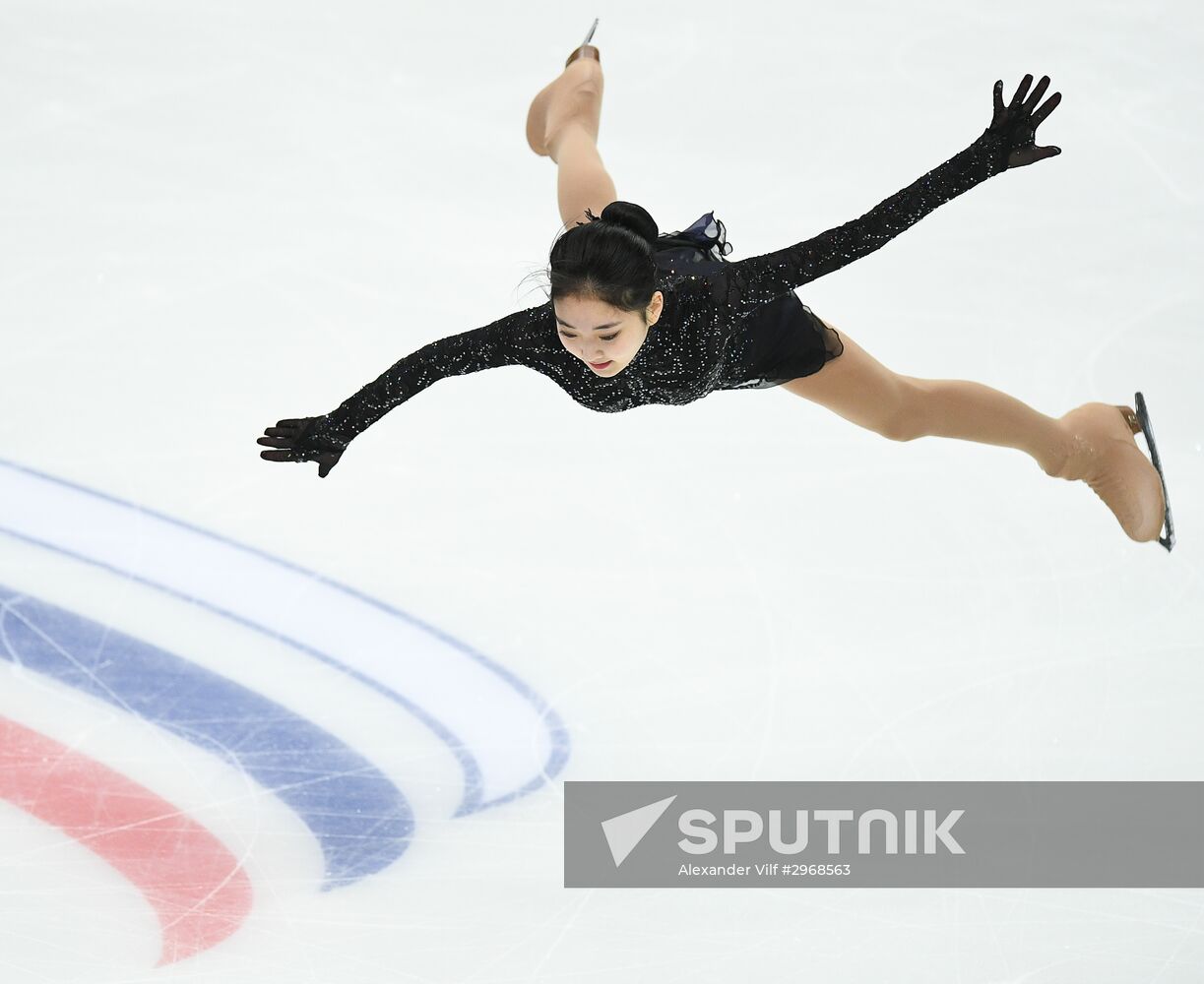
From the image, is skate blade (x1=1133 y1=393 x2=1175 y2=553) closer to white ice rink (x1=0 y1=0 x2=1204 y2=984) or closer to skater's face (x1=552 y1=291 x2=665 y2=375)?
white ice rink (x1=0 y1=0 x2=1204 y2=984)

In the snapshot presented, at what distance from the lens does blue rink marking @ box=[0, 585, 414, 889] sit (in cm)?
303

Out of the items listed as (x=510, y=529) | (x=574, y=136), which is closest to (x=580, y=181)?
(x=574, y=136)

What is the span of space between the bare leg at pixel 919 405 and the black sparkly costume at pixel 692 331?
0.57ft

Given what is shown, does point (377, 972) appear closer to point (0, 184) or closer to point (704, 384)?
point (704, 384)

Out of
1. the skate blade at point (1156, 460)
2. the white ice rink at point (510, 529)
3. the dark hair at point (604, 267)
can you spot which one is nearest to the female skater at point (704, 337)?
the dark hair at point (604, 267)

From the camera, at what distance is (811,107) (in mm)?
5117

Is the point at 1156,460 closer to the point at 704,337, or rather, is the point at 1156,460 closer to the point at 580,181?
the point at 704,337

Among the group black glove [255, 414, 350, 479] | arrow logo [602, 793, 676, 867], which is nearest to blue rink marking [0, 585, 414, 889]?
arrow logo [602, 793, 676, 867]

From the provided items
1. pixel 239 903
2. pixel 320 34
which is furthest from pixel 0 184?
pixel 239 903

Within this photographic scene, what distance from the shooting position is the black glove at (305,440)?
98.7 inches

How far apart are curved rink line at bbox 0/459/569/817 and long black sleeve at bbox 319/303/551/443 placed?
96 cm

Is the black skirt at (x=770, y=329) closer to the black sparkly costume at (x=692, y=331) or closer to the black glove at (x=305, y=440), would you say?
the black sparkly costume at (x=692, y=331)

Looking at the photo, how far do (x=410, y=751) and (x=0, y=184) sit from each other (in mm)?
2566

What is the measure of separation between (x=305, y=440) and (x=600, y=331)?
1.84 feet
